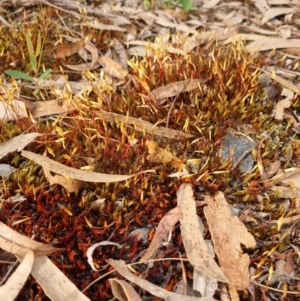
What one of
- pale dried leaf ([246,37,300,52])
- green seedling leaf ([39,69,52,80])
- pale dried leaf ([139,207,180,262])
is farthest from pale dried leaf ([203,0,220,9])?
pale dried leaf ([139,207,180,262])

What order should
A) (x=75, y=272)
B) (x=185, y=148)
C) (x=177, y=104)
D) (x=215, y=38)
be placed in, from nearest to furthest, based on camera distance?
(x=75, y=272), (x=185, y=148), (x=177, y=104), (x=215, y=38)

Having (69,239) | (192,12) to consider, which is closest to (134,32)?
(192,12)

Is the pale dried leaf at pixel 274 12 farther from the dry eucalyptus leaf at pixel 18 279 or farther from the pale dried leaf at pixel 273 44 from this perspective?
the dry eucalyptus leaf at pixel 18 279

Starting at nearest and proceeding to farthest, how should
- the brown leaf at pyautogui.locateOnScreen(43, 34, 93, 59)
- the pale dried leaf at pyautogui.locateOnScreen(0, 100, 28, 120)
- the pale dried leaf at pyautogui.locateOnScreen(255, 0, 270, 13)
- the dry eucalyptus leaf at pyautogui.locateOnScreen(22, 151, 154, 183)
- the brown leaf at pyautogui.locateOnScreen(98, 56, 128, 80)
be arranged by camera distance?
the dry eucalyptus leaf at pyautogui.locateOnScreen(22, 151, 154, 183), the pale dried leaf at pyautogui.locateOnScreen(0, 100, 28, 120), the brown leaf at pyautogui.locateOnScreen(98, 56, 128, 80), the brown leaf at pyautogui.locateOnScreen(43, 34, 93, 59), the pale dried leaf at pyautogui.locateOnScreen(255, 0, 270, 13)

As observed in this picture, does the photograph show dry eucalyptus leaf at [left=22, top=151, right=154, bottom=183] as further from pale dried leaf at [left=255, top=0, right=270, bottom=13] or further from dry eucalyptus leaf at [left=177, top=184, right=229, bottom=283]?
pale dried leaf at [left=255, top=0, right=270, bottom=13]

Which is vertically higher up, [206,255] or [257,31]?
[257,31]

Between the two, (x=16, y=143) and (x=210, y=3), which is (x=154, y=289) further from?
(x=210, y=3)

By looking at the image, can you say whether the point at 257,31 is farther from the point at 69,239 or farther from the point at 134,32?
the point at 69,239
